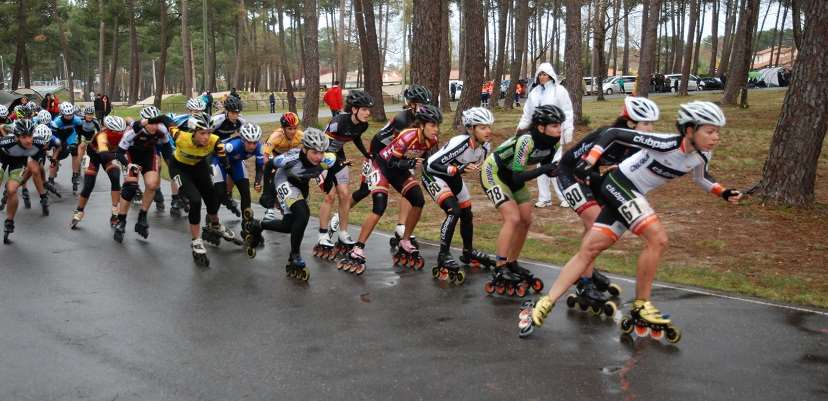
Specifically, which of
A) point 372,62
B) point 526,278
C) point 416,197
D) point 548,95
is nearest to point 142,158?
point 416,197

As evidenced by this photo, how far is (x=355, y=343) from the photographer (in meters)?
6.87

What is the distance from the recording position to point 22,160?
1293 cm

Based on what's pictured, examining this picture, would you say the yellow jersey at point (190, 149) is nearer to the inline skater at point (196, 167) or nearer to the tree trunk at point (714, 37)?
the inline skater at point (196, 167)

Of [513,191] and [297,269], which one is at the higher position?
[513,191]

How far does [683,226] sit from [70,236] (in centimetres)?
957

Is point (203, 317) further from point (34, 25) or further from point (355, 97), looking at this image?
point (34, 25)

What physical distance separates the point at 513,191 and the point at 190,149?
465 cm

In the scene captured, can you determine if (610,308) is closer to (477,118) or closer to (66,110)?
(477,118)

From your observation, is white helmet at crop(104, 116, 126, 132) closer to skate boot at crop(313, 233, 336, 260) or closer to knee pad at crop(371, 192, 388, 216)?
skate boot at crop(313, 233, 336, 260)

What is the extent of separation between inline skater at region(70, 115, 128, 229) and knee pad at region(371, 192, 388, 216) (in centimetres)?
511

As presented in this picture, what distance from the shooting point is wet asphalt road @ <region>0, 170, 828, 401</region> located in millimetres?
5746

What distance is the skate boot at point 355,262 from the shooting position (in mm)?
9695

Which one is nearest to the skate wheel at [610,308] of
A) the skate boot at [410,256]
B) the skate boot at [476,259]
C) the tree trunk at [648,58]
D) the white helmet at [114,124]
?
the skate boot at [476,259]

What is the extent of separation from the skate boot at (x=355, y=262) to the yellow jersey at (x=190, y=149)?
261 cm
